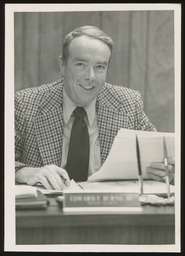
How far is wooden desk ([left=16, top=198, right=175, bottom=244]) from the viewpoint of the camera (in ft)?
2.34

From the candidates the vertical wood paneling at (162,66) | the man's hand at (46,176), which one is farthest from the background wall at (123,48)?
the man's hand at (46,176)

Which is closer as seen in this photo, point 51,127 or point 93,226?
point 93,226

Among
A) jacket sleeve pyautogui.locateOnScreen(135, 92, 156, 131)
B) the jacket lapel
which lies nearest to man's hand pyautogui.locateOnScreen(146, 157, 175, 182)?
jacket sleeve pyautogui.locateOnScreen(135, 92, 156, 131)

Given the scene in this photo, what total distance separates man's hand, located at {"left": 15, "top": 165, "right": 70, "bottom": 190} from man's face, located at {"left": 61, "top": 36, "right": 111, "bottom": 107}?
8.7 inches

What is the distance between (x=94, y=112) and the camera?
1.01 m

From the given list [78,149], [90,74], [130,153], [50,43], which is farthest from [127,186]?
[50,43]

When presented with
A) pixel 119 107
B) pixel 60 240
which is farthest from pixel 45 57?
pixel 60 240

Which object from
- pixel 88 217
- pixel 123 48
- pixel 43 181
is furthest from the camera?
pixel 123 48

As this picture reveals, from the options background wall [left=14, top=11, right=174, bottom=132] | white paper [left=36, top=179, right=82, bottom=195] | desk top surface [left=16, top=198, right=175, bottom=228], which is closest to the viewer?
desk top surface [left=16, top=198, right=175, bottom=228]

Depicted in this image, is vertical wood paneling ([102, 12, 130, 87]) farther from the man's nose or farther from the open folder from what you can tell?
the open folder

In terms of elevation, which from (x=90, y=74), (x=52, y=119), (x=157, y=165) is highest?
(x=90, y=74)

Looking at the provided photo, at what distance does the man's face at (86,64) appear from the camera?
954mm

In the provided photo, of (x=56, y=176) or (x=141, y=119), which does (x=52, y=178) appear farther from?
(x=141, y=119)

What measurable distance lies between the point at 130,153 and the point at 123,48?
273mm
